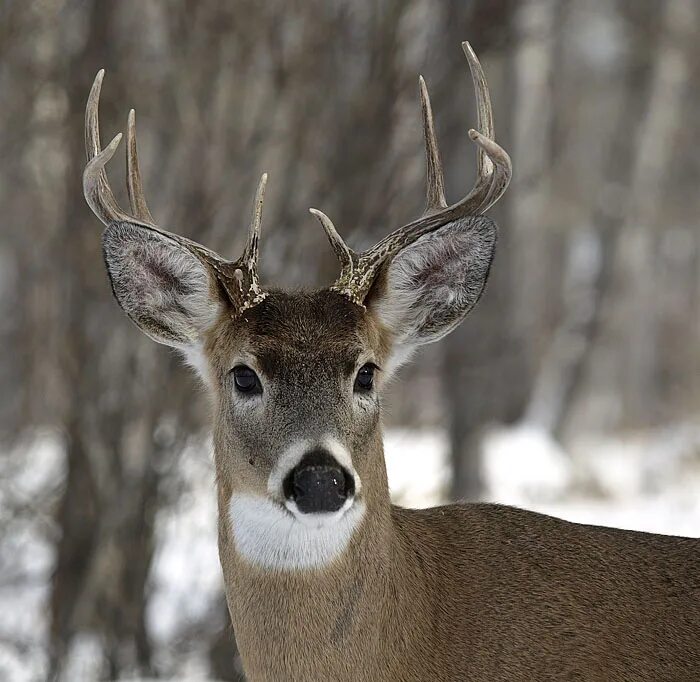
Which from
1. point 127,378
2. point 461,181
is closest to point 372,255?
point 127,378

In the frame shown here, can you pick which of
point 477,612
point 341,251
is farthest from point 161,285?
point 477,612

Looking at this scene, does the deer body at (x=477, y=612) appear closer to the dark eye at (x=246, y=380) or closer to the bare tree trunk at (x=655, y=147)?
the dark eye at (x=246, y=380)

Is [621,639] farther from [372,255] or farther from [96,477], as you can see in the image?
[96,477]

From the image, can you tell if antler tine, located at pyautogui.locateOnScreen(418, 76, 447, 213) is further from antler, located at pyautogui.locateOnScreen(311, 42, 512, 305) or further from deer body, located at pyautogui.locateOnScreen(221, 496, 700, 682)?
deer body, located at pyautogui.locateOnScreen(221, 496, 700, 682)

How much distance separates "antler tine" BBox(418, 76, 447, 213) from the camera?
15.3 ft

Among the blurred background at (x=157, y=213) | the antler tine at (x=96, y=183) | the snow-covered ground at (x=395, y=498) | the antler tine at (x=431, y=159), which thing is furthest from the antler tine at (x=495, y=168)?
the snow-covered ground at (x=395, y=498)

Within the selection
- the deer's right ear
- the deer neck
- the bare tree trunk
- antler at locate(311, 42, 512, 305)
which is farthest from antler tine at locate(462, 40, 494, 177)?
the bare tree trunk

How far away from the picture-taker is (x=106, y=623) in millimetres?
7723

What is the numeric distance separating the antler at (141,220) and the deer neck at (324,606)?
0.72 m

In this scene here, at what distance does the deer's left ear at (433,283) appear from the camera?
468 cm

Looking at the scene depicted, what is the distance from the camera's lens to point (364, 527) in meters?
4.25

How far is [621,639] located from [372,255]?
142 centimetres

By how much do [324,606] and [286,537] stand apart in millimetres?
242

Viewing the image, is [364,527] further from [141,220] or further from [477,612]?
[141,220]
